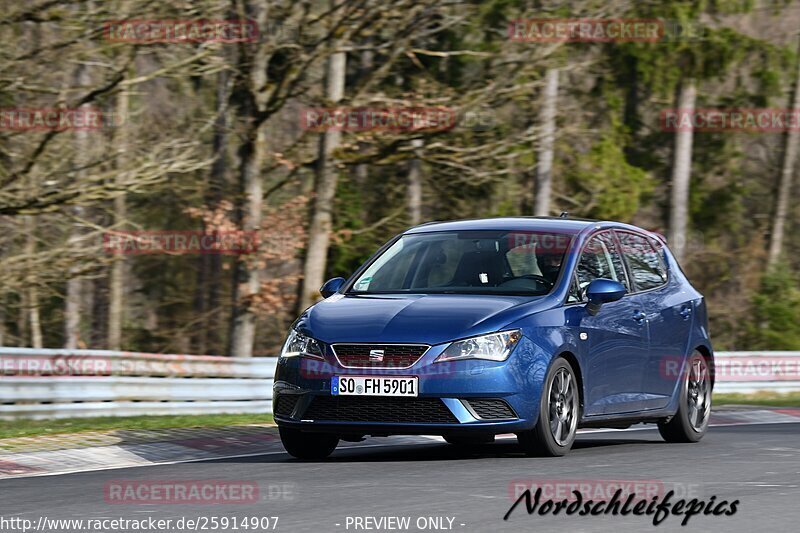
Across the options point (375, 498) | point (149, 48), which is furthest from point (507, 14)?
point (375, 498)

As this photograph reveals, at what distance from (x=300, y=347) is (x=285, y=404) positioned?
416 mm

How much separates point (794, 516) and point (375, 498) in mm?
2177

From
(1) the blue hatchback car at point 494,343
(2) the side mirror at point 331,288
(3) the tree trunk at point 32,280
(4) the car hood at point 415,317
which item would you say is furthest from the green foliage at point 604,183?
(4) the car hood at point 415,317

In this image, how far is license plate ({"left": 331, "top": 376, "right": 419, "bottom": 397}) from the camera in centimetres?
939

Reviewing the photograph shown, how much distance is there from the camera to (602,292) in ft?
34.1

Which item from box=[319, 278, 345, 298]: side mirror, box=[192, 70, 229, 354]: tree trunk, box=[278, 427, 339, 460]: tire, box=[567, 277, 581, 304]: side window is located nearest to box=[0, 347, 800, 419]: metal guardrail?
box=[319, 278, 345, 298]: side mirror

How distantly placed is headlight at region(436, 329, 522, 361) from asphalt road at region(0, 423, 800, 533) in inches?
28.1

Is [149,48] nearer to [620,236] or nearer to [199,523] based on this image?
[620,236]

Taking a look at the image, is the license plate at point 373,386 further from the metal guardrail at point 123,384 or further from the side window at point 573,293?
the metal guardrail at point 123,384

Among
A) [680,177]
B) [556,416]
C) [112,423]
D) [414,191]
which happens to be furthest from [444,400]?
[680,177]

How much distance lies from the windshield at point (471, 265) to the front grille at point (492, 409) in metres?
1.04

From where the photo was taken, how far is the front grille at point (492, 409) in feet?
31.0

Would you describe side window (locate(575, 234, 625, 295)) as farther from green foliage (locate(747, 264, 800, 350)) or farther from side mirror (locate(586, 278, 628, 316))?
green foliage (locate(747, 264, 800, 350))

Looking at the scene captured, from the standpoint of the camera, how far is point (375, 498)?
25.5 ft
